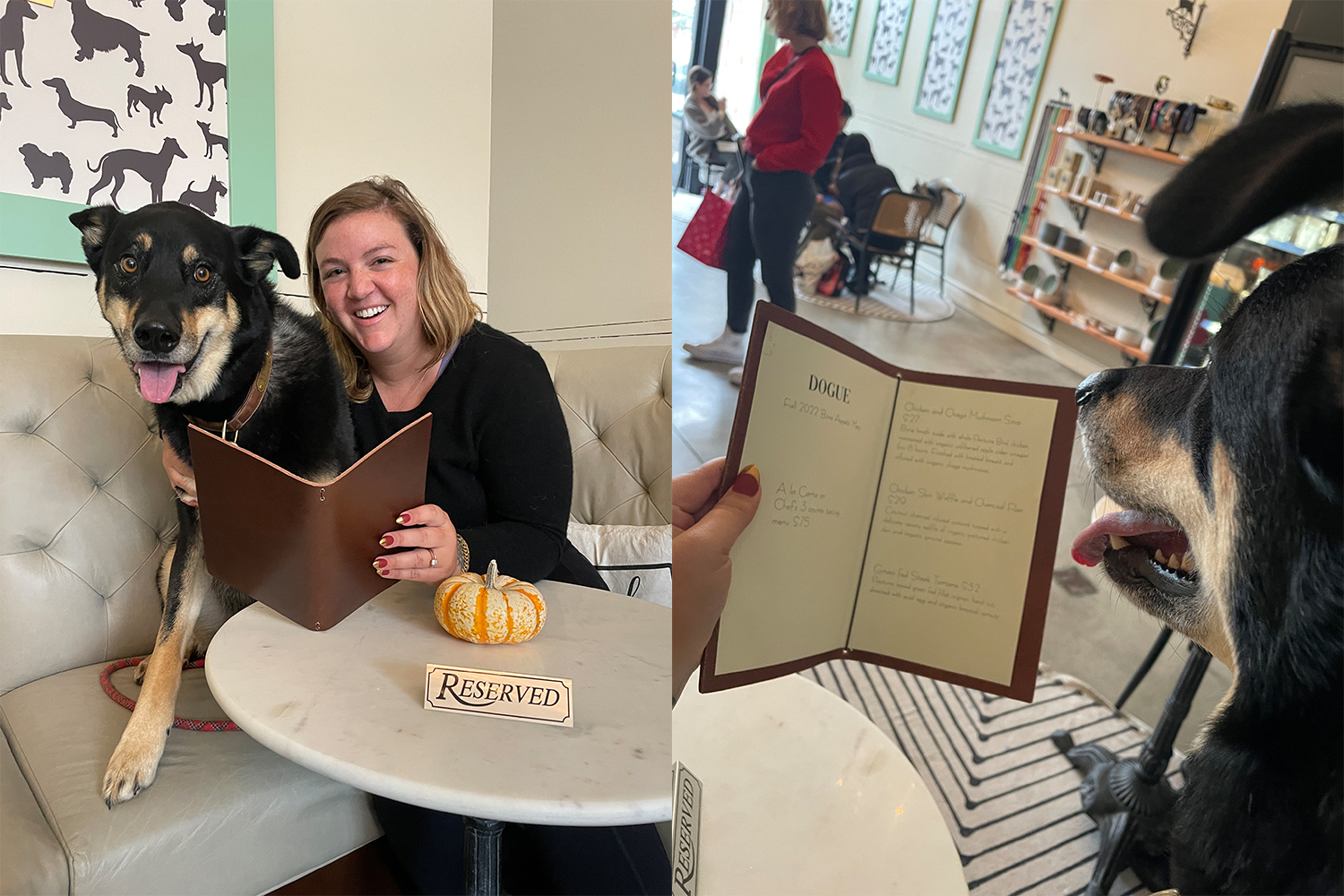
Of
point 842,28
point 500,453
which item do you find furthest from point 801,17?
point 500,453

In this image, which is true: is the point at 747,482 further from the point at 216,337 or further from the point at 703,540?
the point at 216,337

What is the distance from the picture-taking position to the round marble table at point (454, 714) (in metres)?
0.52

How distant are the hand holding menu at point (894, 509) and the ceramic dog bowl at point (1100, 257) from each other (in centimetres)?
4

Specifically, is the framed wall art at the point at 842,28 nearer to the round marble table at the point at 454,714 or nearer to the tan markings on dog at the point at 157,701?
the round marble table at the point at 454,714

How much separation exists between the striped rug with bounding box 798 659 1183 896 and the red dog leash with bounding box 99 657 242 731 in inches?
20.9

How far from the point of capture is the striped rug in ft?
0.88

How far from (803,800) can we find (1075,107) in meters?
0.30

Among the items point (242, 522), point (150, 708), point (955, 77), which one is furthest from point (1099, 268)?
point (150, 708)

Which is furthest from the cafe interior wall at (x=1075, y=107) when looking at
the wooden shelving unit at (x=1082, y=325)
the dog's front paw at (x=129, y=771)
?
the dog's front paw at (x=129, y=771)

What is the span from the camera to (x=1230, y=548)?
0.20 m

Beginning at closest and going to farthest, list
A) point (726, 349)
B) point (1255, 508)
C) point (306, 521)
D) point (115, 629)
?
1. point (1255, 508)
2. point (726, 349)
3. point (306, 521)
4. point (115, 629)

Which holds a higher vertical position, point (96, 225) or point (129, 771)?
point (96, 225)

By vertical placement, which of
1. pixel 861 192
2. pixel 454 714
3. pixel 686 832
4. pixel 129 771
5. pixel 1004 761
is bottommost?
pixel 129 771

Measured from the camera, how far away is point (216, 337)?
566mm
